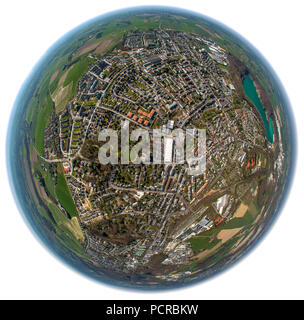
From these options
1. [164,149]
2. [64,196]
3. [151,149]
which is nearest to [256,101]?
[164,149]

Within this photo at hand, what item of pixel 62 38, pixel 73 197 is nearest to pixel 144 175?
pixel 73 197

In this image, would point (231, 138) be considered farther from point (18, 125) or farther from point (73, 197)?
point (18, 125)

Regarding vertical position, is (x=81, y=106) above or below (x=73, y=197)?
above

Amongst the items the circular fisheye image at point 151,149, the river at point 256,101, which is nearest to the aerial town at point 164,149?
the circular fisheye image at point 151,149

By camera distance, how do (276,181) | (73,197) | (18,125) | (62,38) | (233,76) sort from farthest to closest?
(62,38)
(18,125)
(276,181)
(233,76)
(73,197)

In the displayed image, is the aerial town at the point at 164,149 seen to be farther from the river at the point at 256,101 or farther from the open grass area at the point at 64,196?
the river at the point at 256,101

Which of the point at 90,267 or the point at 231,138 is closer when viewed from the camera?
the point at 231,138

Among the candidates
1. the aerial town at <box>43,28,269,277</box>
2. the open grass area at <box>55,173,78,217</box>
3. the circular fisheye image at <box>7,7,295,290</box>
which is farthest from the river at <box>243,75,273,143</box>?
the open grass area at <box>55,173,78,217</box>

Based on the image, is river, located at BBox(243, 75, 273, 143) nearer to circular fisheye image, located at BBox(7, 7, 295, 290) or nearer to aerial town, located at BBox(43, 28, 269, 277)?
circular fisheye image, located at BBox(7, 7, 295, 290)
